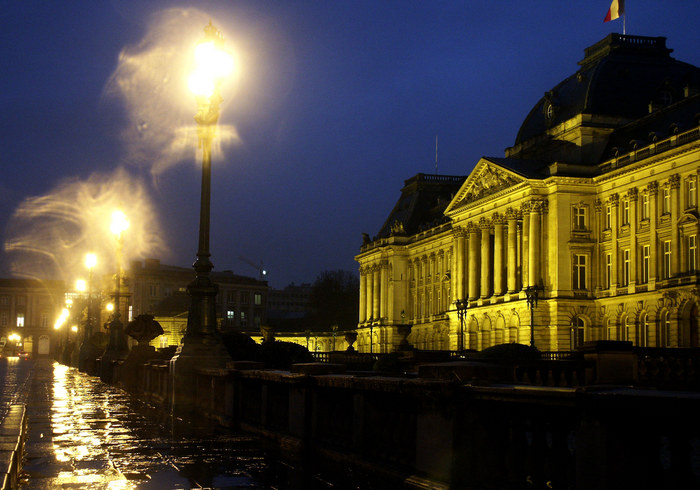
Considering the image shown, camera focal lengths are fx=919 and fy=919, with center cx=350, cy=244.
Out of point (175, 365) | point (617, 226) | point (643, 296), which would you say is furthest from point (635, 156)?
point (175, 365)

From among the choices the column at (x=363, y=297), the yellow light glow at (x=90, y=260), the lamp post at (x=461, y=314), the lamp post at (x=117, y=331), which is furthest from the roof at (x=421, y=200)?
the lamp post at (x=117, y=331)

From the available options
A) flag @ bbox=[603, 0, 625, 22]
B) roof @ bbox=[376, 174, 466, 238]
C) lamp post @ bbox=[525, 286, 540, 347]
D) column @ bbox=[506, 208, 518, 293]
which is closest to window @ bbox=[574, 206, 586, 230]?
column @ bbox=[506, 208, 518, 293]

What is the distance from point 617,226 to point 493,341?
1624cm

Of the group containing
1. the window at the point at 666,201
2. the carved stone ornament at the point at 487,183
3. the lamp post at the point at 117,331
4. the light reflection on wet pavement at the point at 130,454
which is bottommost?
the light reflection on wet pavement at the point at 130,454

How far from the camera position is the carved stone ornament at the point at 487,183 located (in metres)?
77.6

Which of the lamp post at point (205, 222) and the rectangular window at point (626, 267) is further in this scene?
the rectangular window at point (626, 267)

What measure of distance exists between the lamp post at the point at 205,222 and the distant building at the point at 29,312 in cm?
17064

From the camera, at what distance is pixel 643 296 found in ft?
206

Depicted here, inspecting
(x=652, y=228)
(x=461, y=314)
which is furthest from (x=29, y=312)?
(x=652, y=228)

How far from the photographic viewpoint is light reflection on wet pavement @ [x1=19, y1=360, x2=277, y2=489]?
9.34m

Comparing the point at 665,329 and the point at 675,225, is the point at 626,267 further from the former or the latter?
the point at 665,329

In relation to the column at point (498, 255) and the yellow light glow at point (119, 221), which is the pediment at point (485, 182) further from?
the yellow light glow at point (119, 221)

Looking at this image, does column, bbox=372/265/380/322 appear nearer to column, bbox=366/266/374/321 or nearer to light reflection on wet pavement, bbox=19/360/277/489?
column, bbox=366/266/374/321

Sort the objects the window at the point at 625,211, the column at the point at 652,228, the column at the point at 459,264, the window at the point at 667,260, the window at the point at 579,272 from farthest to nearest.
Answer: the column at the point at 459,264
the window at the point at 579,272
the window at the point at 625,211
the column at the point at 652,228
the window at the point at 667,260
